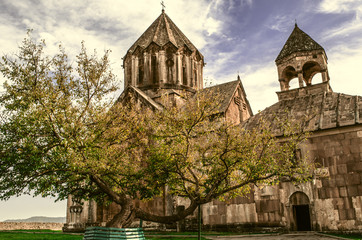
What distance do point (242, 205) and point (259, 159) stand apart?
801 centimetres

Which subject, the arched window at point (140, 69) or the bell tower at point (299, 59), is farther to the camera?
the arched window at point (140, 69)

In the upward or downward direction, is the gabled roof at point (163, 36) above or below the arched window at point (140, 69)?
above

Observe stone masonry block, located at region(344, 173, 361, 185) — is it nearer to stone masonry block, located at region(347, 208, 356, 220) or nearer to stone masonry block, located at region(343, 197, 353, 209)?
stone masonry block, located at region(343, 197, 353, 209)

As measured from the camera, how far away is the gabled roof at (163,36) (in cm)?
2648

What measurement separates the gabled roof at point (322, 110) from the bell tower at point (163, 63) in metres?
7.80

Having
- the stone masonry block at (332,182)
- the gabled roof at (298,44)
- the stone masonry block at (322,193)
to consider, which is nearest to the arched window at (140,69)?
the gabled roof at (298,44)

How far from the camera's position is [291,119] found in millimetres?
12812

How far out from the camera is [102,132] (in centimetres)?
984

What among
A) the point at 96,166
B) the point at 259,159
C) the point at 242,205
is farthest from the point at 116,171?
the point at 242,205

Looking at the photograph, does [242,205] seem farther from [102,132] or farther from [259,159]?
[102,132]

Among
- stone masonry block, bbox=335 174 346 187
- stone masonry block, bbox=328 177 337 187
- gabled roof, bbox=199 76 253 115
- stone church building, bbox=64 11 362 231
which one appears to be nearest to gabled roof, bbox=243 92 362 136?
stone church building, bbox=64 11 362 231

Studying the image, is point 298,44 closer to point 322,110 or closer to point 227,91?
point 322,110

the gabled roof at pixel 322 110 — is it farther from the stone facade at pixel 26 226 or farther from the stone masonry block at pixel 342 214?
the stone facade at pixel 26 226

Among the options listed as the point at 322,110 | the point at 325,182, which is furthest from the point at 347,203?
the point at 322,110
